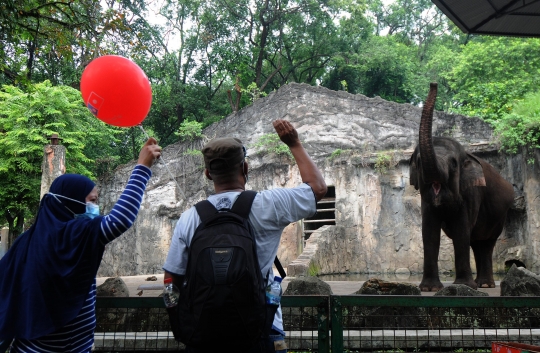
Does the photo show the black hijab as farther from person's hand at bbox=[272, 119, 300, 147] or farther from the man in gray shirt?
person's hand at bbox=[272, 119, 300, 147]

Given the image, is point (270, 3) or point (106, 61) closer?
point (106, 61)

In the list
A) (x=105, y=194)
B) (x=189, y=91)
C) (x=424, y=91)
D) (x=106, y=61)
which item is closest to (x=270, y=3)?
(x=189, y=91)

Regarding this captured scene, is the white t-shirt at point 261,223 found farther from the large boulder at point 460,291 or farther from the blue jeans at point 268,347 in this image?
the large boulder at point 460,291

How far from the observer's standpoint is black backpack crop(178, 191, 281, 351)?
214 centimetres

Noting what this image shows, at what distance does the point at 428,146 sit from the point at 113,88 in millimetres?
4072

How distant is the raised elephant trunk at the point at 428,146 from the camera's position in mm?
6695

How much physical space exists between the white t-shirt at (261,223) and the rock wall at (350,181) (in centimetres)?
1161

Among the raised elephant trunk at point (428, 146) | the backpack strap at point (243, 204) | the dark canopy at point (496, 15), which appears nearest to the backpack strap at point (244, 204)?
the backpack strap at point (243, 204)

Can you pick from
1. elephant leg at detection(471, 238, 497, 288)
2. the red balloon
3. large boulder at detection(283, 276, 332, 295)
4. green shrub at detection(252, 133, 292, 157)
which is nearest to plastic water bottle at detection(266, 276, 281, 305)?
the red balloon

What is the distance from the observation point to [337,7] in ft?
89.9

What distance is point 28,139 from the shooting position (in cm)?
1709

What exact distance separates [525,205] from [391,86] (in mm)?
14058

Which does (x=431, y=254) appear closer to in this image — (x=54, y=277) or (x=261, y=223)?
(x=261, y=223)

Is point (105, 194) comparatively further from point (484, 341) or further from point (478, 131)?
point (484, 341)
